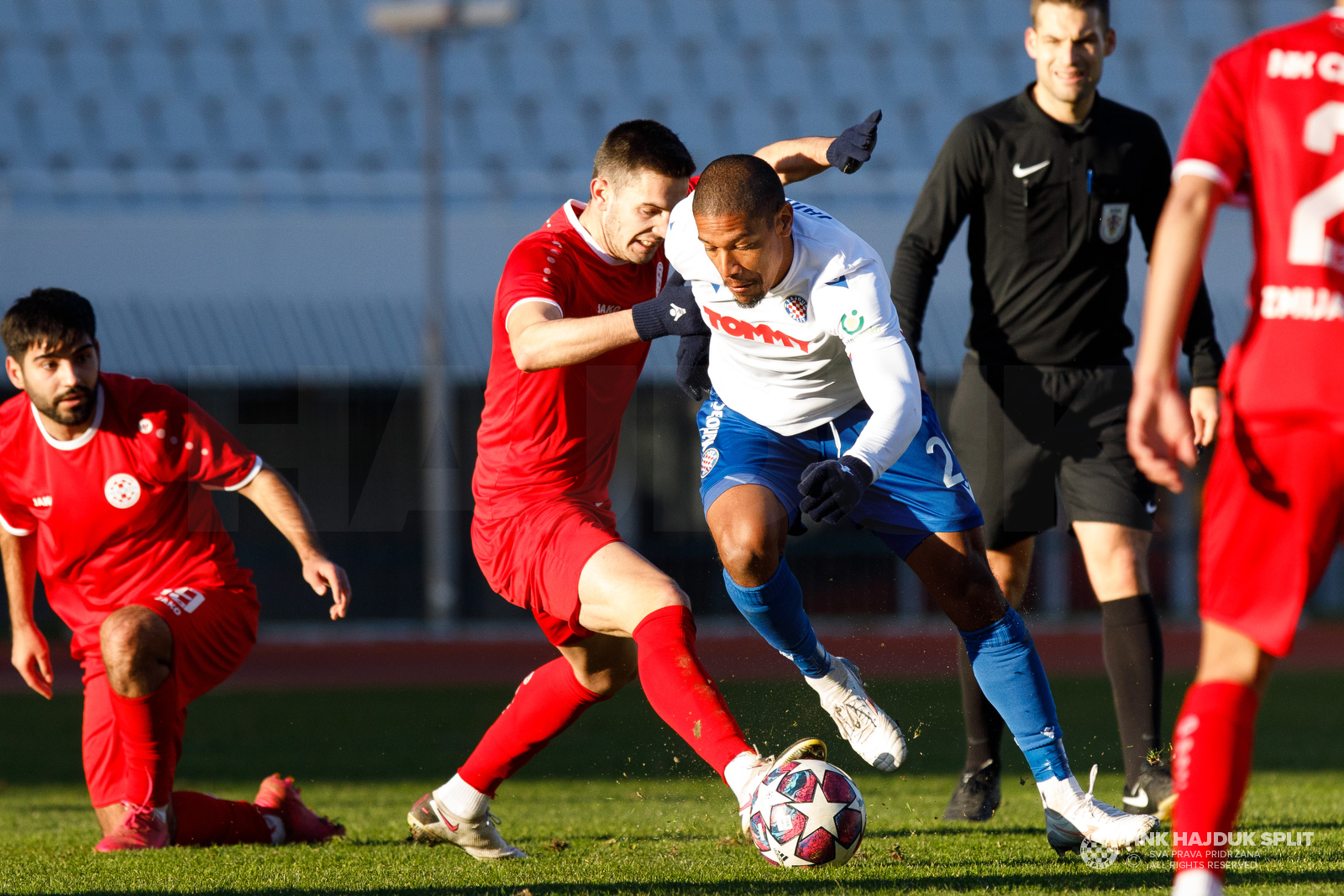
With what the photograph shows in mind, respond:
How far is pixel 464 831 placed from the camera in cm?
461

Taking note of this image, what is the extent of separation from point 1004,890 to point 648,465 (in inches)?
552

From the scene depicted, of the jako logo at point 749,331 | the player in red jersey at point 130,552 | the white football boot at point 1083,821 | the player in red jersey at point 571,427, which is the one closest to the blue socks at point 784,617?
the player in red jersey at point 571,427

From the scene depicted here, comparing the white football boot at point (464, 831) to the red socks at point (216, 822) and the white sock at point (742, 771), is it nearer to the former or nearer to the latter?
the red socks at point (216, 822)

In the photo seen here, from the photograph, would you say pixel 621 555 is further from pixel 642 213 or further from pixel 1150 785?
pixel 1150 785

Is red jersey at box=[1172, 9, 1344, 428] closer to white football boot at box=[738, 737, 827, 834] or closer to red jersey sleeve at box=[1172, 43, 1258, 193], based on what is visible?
red jersey sleeve at box=[1172, 43, 1258, 193]

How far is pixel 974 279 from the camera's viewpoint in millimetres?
5023

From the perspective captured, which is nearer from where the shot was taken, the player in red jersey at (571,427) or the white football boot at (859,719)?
the player in red jersey at (571,427)

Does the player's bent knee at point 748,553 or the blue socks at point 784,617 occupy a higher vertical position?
the player's bent knee at point 748,553

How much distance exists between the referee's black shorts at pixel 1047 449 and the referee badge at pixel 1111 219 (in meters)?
0.45

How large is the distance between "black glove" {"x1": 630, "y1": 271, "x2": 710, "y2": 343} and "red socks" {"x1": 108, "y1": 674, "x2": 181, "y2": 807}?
7.12ft

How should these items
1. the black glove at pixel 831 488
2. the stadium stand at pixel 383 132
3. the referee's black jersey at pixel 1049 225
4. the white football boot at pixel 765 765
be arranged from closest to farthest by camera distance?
the white football boot at pixel 765 765 → the black glove at pixel 831 488 → the referee's black jersey at pixel 1049 225 → the stadium stand at pixel 383 132

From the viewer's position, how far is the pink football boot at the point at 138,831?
4.66 m

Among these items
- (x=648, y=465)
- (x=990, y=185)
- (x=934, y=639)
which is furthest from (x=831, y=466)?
(x=648, y=465)

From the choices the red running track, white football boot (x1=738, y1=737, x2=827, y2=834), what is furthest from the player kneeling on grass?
the red running track
